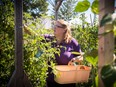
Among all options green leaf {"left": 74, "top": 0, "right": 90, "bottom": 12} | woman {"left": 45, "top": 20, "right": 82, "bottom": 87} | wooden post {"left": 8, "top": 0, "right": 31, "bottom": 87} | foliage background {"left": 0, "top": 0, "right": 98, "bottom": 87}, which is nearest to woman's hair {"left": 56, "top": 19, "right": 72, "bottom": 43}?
woman {"left": 45, "top": 20, "right": 82, "bottom": 87}

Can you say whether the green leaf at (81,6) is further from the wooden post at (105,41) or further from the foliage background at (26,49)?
the foliage background at (26,49)

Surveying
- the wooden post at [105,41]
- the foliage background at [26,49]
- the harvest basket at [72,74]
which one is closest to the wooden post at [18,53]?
the foliage background at [26,49]

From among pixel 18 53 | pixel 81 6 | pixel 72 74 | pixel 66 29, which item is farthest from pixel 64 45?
pixel 81 6

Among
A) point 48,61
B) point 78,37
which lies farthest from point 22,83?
point 78,37

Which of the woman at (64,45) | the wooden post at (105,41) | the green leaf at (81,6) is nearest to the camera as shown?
the wooden post at (105,41)

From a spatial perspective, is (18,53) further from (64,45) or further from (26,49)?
(64,45)

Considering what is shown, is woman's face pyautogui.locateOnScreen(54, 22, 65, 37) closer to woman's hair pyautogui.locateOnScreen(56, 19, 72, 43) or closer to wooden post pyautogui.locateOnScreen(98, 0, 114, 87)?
woman's hair pyautogui.locateOnScreen(56, 19, 72, 43)

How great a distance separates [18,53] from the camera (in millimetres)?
2379

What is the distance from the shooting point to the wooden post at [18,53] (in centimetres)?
233

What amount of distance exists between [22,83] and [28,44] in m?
0.50

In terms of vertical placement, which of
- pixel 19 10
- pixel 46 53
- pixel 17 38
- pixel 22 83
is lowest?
pixel 22 83

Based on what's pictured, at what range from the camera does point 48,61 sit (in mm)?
2965

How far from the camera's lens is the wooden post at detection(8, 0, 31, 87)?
2.33 meters

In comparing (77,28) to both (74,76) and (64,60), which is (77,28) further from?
(74,76)
